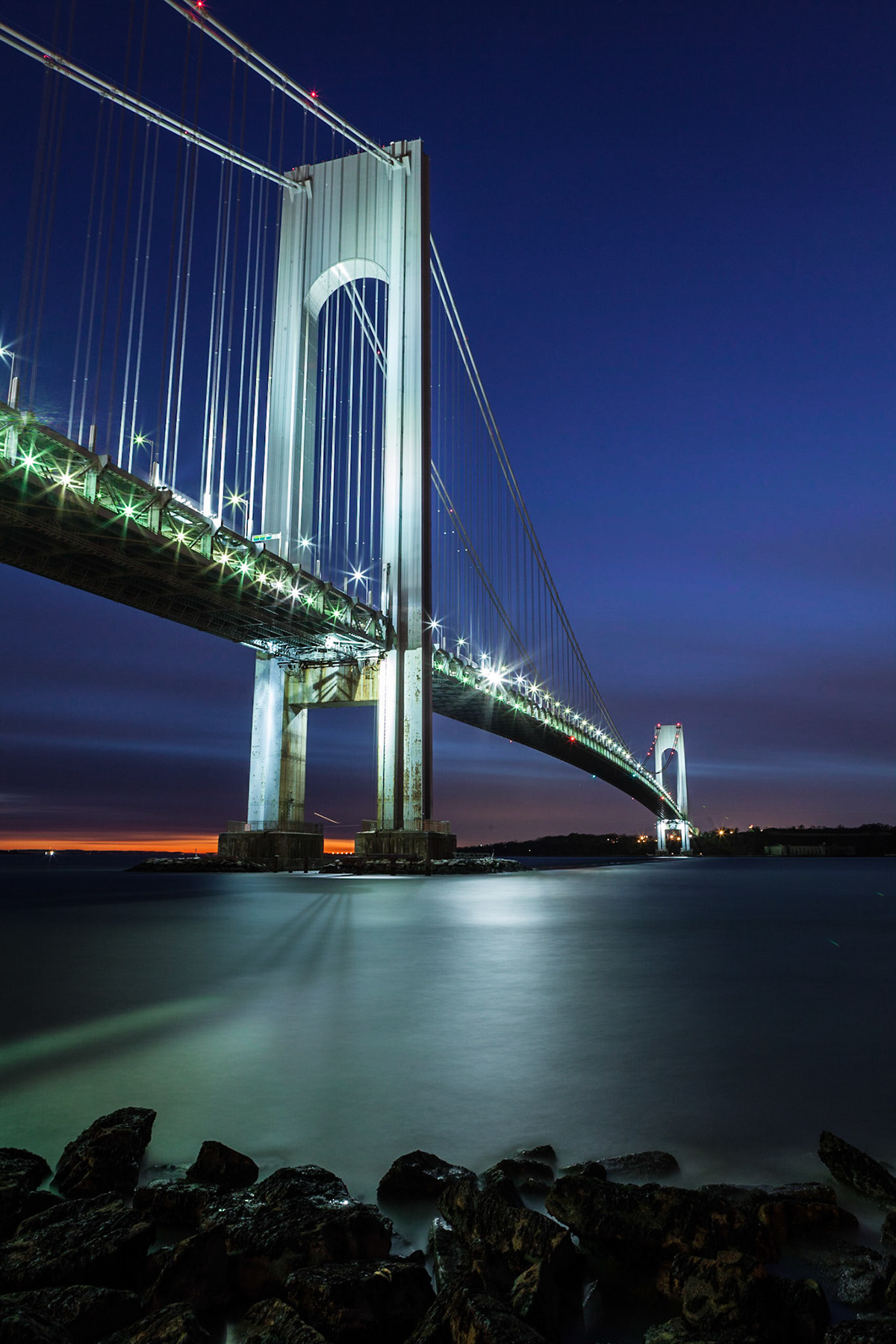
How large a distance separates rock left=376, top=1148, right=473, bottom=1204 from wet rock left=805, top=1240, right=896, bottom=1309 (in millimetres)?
1147

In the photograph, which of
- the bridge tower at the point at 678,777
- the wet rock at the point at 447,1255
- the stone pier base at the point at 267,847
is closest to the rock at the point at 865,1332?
the wet rock at the point at 447,1255

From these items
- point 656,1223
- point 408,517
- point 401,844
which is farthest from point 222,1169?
point 408,517

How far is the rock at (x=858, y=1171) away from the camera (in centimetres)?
299

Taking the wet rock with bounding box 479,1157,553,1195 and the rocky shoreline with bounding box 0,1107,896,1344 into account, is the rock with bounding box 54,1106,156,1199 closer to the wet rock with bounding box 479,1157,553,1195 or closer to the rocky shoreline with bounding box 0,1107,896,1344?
the rocky shoreline with bounding box 0,1107,896,1344

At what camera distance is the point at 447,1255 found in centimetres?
251

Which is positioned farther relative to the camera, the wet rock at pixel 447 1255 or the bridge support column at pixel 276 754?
the bridge support column at pixel 276 754

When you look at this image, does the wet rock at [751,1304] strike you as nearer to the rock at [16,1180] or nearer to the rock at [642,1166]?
the rock at [642,1166]

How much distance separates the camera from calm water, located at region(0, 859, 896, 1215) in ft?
12.2

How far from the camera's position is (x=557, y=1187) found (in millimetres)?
2848

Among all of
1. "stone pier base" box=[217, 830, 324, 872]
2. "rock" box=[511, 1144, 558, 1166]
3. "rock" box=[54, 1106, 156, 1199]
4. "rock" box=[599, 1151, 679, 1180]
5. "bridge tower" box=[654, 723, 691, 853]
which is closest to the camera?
"rock" box=[54, 1106, 156, 1199]

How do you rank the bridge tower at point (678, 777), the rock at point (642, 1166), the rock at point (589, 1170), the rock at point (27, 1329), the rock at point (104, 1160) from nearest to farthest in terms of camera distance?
1. the rock at point (27, 1329)
2. the rock at point (104, 1160)
3. the rock at point (589, 1170)
4. the rock at point (642, 1166)
5. the bridge tower at point (678, 777)

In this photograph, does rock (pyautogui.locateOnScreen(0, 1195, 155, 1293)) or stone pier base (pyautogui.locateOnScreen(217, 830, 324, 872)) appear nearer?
rock (pyautogui.locateOnScreen(0, 1195, 155, 1293))

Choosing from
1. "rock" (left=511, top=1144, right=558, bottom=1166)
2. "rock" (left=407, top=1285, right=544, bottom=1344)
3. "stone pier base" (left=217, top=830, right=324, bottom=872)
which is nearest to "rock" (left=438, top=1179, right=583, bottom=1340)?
"rock" (left=407, top=1285, right=544, bottom=1344)

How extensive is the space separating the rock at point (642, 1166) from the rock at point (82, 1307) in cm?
176
